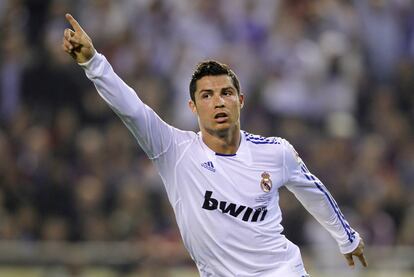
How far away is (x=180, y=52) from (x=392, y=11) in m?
3.01

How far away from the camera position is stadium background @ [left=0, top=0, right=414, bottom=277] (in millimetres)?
12883

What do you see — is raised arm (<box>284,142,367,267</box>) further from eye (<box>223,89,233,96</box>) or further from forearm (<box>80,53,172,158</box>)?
forearm (<box>80,53,172,158</box>)

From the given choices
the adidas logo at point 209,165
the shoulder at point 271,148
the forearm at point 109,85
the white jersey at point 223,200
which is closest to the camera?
the forearm at point 109,85

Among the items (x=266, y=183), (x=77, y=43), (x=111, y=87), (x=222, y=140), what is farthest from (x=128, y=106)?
(x=266, y=183)

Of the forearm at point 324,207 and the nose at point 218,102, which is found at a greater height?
the nose at point 218,102

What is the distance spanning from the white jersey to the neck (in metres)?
0.04

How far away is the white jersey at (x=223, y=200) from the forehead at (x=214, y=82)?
1.12ft

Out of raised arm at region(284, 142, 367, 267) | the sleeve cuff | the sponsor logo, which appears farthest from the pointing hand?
the sleeve cuff

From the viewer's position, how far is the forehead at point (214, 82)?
24.3ft

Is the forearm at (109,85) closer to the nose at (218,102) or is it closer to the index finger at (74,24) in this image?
the index finger at (74,24)

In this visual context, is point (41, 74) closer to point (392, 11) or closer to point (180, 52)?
point (180, 52)

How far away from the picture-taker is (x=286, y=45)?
15047 millimetres

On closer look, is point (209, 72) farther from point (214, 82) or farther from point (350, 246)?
point (350, 246)

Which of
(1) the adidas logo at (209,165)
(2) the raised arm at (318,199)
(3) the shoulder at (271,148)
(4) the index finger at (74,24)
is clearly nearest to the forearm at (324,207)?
(2) the raised arm at (318,199)
